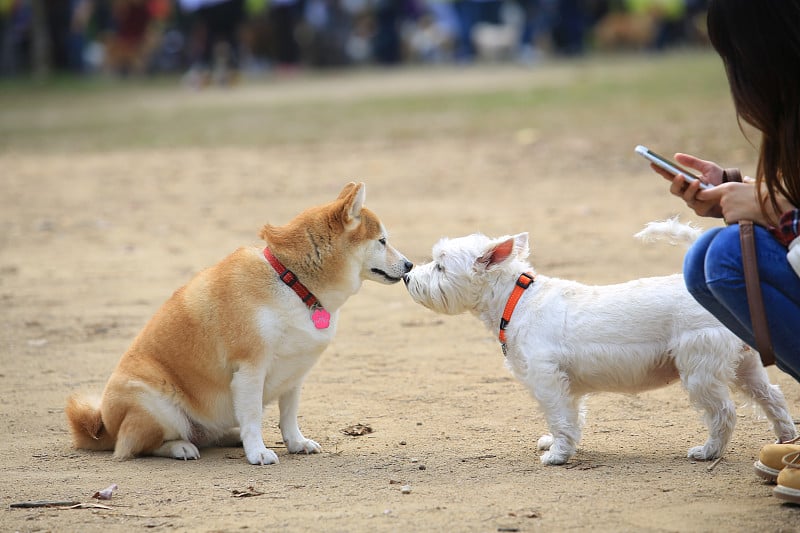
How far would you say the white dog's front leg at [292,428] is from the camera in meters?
5.14

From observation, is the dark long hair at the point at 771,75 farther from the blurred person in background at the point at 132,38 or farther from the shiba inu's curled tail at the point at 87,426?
the blurred person in background at the point at 132,38

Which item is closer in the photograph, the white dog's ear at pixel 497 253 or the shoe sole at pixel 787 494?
the shoe sole at pixel 787 494

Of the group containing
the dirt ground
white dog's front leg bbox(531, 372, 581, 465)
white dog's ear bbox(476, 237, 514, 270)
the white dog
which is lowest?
the dirt ground

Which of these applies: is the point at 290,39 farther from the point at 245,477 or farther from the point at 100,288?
the point at 245,477

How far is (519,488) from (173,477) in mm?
1496

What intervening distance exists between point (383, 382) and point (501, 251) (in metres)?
1.43

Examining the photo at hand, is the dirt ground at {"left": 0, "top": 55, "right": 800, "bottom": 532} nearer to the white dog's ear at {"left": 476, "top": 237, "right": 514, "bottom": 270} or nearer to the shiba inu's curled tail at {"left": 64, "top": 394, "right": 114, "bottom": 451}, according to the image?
the shiba inu's curled tail at {"left": 64, "top": 394, "right": 114, "bottom": 451}

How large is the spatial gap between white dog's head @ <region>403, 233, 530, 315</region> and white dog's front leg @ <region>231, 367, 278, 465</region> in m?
0.88

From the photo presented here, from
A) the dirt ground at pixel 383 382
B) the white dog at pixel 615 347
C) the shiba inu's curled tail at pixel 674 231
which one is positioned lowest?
the dirt ground at pixel 383 382

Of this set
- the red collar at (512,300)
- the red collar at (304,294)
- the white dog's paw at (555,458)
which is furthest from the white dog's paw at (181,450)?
the white dog's paw at (555,458)

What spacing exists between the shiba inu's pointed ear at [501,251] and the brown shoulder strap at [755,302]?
4.47 ft

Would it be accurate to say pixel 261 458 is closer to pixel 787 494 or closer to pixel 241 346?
pixel 241 346

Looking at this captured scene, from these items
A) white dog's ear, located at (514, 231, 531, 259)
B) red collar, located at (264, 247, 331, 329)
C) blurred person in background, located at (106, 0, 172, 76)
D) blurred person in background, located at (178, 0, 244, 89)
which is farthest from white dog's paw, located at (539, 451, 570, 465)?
blurred person in background, located at (106, 0, 172, 76)

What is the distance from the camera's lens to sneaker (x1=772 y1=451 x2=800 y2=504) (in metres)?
3.88
